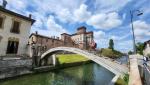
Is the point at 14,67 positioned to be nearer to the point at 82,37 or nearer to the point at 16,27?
the point at 16,27

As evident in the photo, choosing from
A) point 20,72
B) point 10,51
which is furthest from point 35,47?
point 20,72

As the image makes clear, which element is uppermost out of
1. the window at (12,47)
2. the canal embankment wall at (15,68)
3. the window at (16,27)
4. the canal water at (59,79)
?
the window at (16,27)

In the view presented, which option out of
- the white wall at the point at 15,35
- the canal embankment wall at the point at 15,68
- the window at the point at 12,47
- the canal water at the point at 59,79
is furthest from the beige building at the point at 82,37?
the canal embankment wall at the point at 15,68

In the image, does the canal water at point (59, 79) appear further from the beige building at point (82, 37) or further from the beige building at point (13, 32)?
the beige building at point (82, 37)

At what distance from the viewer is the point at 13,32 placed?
19.2 m

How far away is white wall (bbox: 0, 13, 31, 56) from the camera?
59.0 feet

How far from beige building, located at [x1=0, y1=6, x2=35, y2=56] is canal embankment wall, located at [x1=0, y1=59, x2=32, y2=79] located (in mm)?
4262

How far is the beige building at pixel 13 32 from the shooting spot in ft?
58.6

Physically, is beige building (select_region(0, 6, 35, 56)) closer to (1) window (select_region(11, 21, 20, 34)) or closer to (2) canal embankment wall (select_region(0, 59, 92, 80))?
(1) window (select_region(11, 21, 20, 34))

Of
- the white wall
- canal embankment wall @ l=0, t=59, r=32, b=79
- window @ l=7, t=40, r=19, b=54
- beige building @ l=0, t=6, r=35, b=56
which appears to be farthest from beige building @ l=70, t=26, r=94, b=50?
canal embankment wall @ l=0, t=59, r=32, b=79

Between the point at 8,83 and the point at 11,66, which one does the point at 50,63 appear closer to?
the point at 11,66

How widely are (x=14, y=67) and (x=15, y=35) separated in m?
6.81

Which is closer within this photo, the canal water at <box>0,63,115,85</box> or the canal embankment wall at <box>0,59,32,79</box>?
the canal water at <box>0,63,115,85</box>

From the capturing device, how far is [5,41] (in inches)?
717
